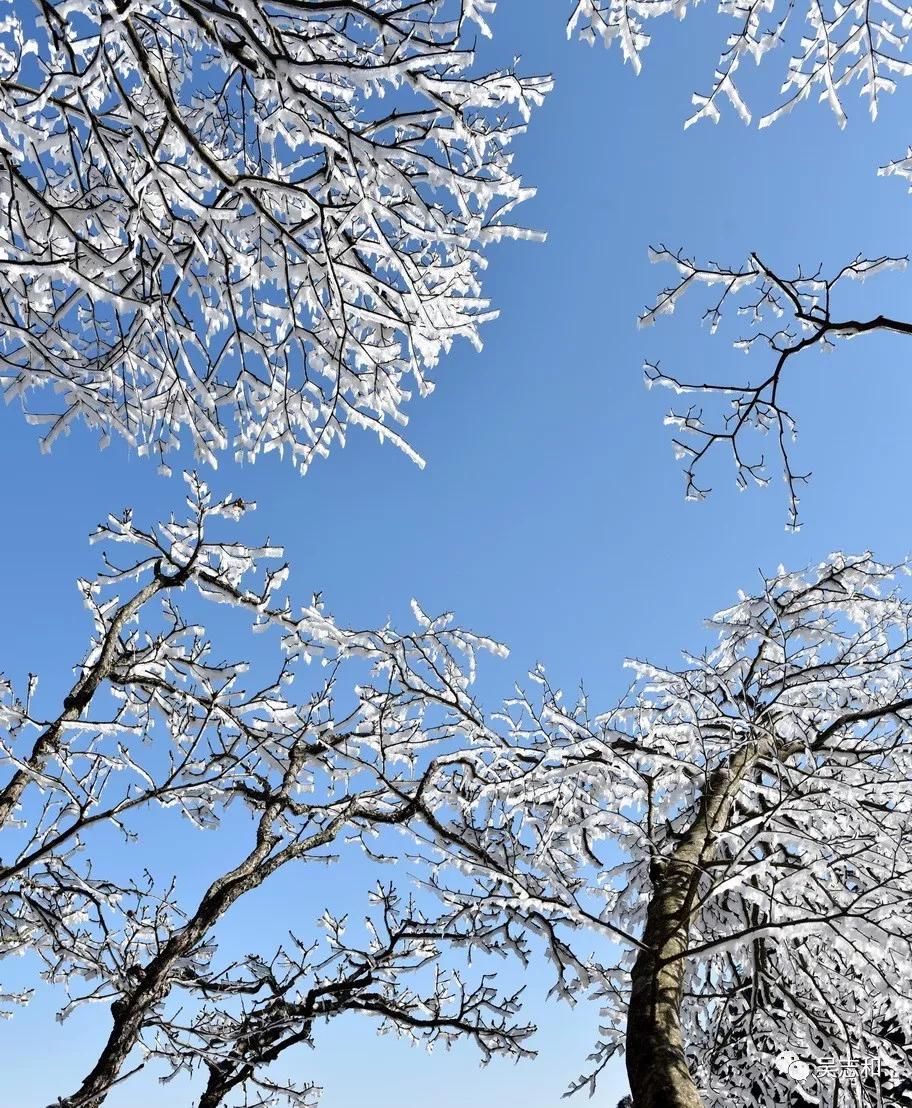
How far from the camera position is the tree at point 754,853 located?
3.63 meters

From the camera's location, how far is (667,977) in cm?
357

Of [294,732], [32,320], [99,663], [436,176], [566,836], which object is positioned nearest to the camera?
[436,176]

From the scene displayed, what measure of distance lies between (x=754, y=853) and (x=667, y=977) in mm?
1391

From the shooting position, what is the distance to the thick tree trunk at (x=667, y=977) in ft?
10.2

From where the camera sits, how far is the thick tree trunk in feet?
10.2

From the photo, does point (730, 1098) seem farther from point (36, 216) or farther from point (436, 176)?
point (36, 216)

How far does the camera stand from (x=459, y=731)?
16.9ft

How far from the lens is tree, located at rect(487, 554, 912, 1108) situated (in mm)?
3633

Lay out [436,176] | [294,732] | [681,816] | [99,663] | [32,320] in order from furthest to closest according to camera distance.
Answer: [681,816]
[294,732]
[99,663]
[32,320]
[436,176]

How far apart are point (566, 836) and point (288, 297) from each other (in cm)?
380

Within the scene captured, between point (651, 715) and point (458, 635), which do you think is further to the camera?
point (651, 715)

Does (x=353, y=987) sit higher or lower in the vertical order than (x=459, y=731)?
lower

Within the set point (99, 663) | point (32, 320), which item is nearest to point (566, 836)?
point (99, 663)

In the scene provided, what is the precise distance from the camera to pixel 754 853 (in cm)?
466
